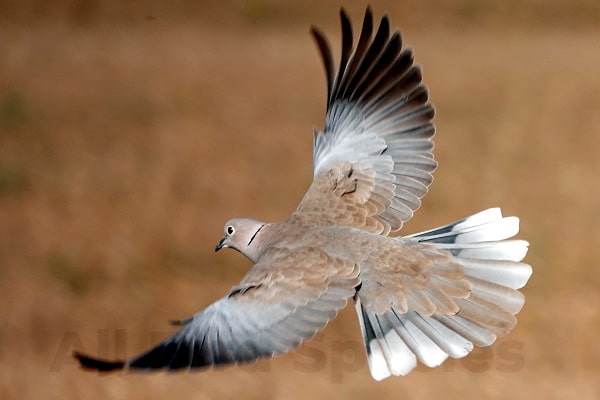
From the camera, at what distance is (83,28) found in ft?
61.9

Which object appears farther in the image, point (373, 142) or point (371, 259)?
point (373, 142)

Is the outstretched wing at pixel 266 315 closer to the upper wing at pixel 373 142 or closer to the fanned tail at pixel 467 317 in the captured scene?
the fanned tail at pixel 467 317

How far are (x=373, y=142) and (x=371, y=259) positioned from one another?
2.97 feet

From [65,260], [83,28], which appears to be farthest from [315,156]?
[83,28]

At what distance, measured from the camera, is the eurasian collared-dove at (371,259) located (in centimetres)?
520

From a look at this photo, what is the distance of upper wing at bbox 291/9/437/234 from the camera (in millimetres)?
5977

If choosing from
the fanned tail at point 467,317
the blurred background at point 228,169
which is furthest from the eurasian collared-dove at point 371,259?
the blurred background at point 228,169

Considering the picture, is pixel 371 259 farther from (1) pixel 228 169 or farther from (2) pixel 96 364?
(1) pixel 228 169

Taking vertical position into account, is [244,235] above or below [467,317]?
above

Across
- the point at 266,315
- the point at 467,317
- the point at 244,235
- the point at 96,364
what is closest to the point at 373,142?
the point at 244,235

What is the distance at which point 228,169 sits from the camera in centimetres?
1338

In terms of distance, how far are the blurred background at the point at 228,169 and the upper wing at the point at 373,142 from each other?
11.2ft

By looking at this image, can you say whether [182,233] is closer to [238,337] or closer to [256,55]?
[256,55]

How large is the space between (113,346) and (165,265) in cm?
149
